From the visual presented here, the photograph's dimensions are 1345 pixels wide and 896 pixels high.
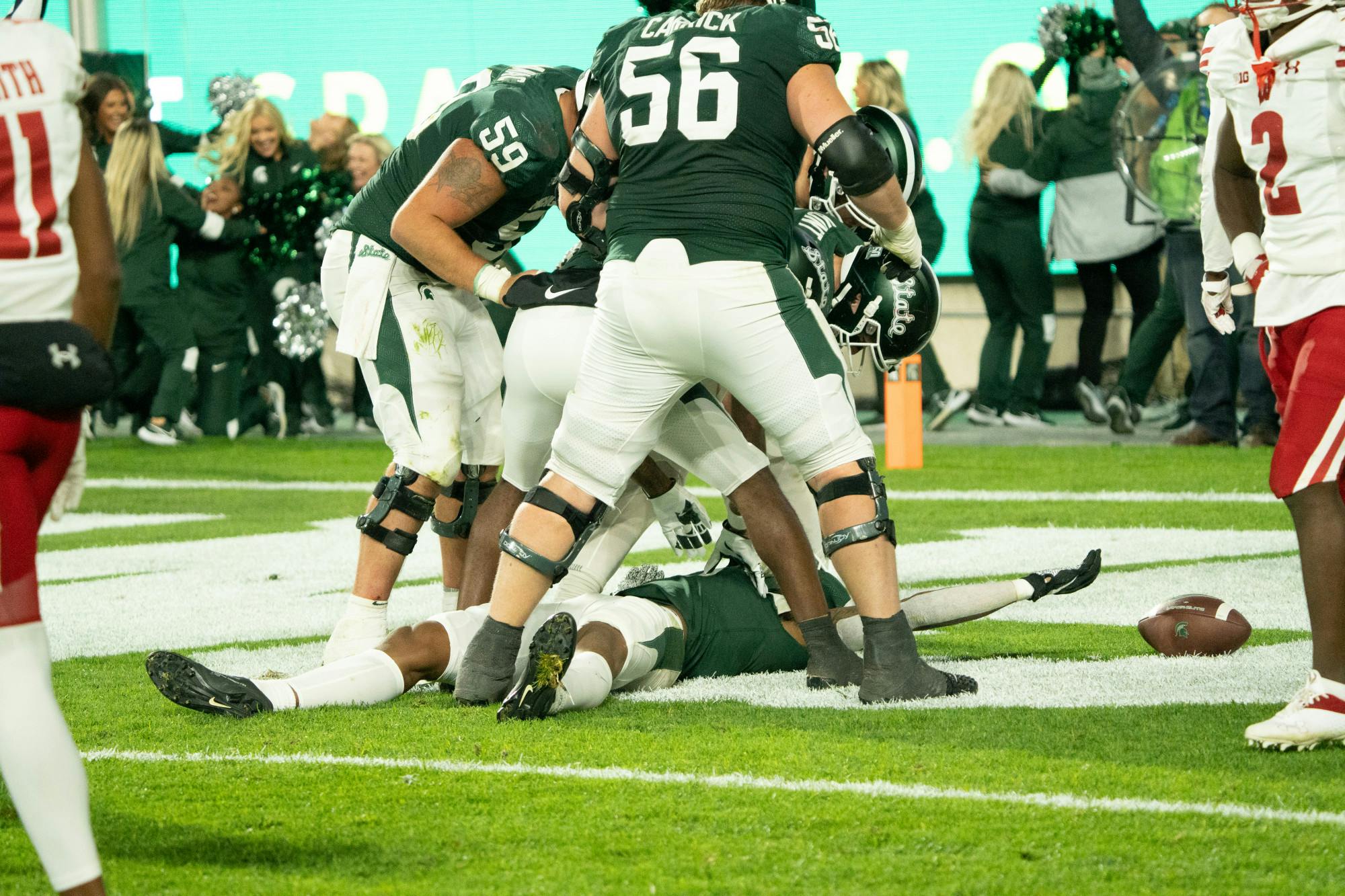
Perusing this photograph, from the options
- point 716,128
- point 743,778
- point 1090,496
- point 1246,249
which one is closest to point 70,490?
point 743,778

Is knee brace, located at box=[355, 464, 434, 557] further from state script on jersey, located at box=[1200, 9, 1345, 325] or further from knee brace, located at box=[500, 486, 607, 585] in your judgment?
state script on jersey, located at box=[1200, 9, 1345, 325]

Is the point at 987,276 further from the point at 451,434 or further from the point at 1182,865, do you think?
A: the point at 1182,865

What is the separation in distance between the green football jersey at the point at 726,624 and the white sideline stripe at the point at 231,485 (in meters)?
6.72

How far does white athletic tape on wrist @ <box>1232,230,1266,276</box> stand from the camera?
4660mm

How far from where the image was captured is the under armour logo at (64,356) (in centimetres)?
295

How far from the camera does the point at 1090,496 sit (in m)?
10.3

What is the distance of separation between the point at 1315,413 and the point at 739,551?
1.79 meters

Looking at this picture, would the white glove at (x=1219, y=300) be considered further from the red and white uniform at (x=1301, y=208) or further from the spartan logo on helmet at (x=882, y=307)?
the spartan logo on helmet at (x=882, y=307)

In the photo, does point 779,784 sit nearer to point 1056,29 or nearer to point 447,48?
point 1056,29

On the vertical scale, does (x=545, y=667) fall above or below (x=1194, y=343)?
above

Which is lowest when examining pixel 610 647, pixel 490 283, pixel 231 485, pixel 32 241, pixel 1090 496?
pixel 231 485

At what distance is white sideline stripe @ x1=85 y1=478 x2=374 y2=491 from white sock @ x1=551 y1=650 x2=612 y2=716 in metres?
7.13

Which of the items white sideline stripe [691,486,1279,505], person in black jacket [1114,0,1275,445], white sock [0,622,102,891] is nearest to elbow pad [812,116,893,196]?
white sock [0,622,102,891]

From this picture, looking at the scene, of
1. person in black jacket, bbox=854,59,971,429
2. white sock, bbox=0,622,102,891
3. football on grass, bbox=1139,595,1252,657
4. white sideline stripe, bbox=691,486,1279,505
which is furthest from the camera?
person in black jacket, bbox=854,59,971,429
